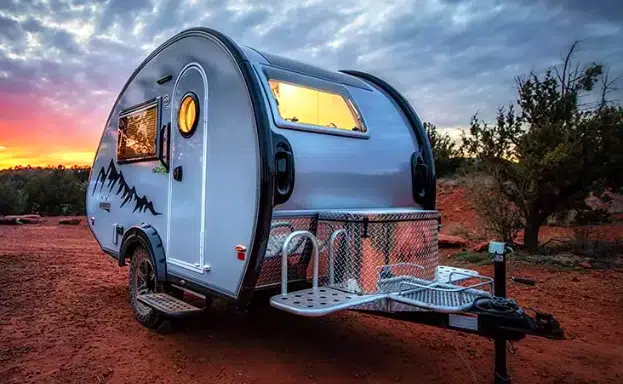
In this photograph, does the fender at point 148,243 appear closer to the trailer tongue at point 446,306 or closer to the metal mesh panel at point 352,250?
the metal mesh panel at point 352,250

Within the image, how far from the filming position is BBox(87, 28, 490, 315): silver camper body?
375 cm

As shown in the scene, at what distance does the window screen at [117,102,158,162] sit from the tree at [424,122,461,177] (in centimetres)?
1194

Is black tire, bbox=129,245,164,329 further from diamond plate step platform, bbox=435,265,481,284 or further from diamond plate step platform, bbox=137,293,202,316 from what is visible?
diamond plate step platform, bbox=435,265,481,284

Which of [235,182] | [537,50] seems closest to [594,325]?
[235,182]

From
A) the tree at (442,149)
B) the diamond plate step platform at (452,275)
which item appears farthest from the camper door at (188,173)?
the tree at (442,149)

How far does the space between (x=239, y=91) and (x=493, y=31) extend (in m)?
8.05

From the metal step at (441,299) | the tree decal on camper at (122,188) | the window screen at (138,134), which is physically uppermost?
the window screen at (138,134)

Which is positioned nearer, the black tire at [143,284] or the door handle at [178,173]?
the door handle at [178,173]

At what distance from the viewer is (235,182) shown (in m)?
3.91

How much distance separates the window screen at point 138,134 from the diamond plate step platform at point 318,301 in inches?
97.3

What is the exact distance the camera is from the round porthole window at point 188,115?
4.51m

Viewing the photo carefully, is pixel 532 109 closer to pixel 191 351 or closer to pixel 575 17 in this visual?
pixel 575 17

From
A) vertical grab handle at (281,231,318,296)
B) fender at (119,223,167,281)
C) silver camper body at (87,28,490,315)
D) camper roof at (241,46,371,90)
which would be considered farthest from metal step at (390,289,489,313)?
fender at (119,223,167,281)

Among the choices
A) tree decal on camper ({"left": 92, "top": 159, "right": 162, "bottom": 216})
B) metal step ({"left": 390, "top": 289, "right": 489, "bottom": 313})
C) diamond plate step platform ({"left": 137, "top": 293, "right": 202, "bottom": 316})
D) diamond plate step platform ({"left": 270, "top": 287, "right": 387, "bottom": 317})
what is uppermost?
tree decal on camper ({"left": 92, "top": 159, "right": 162, "bottom": 216})
